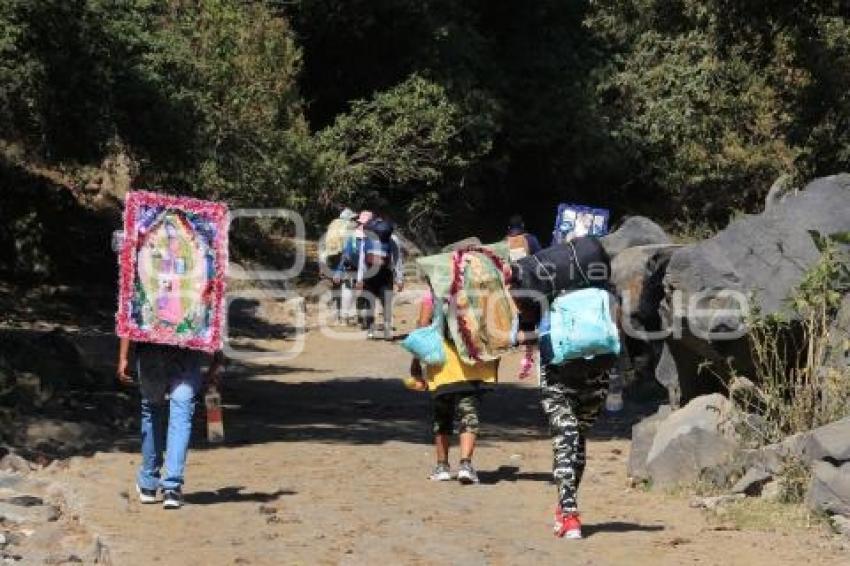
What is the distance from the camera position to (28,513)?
30.2 feet

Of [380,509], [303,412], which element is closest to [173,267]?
[380,509]

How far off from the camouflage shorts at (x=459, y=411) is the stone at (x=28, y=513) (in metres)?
2.90

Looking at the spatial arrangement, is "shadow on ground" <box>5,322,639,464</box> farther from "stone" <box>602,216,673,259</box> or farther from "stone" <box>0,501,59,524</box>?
"stone" <box>602,216,673,259</box>

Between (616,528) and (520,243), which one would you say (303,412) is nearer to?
(520,243)

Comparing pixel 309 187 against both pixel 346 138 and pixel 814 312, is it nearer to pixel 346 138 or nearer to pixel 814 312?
pixel 346 138

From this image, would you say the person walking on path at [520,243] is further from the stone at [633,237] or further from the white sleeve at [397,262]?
the white sleeve at [397,262]

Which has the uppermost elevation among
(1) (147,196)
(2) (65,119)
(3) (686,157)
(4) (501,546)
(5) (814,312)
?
(3) (686,157)

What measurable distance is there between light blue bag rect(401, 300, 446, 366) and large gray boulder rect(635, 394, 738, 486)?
1671mm

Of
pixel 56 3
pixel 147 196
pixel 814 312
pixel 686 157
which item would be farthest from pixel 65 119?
pixel 686 157

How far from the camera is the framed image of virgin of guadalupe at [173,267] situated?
32.4 feet

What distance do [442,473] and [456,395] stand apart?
580 mm

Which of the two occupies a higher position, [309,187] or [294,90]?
[294,90]

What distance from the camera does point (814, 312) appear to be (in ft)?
34.4

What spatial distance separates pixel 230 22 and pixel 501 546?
18397mm
